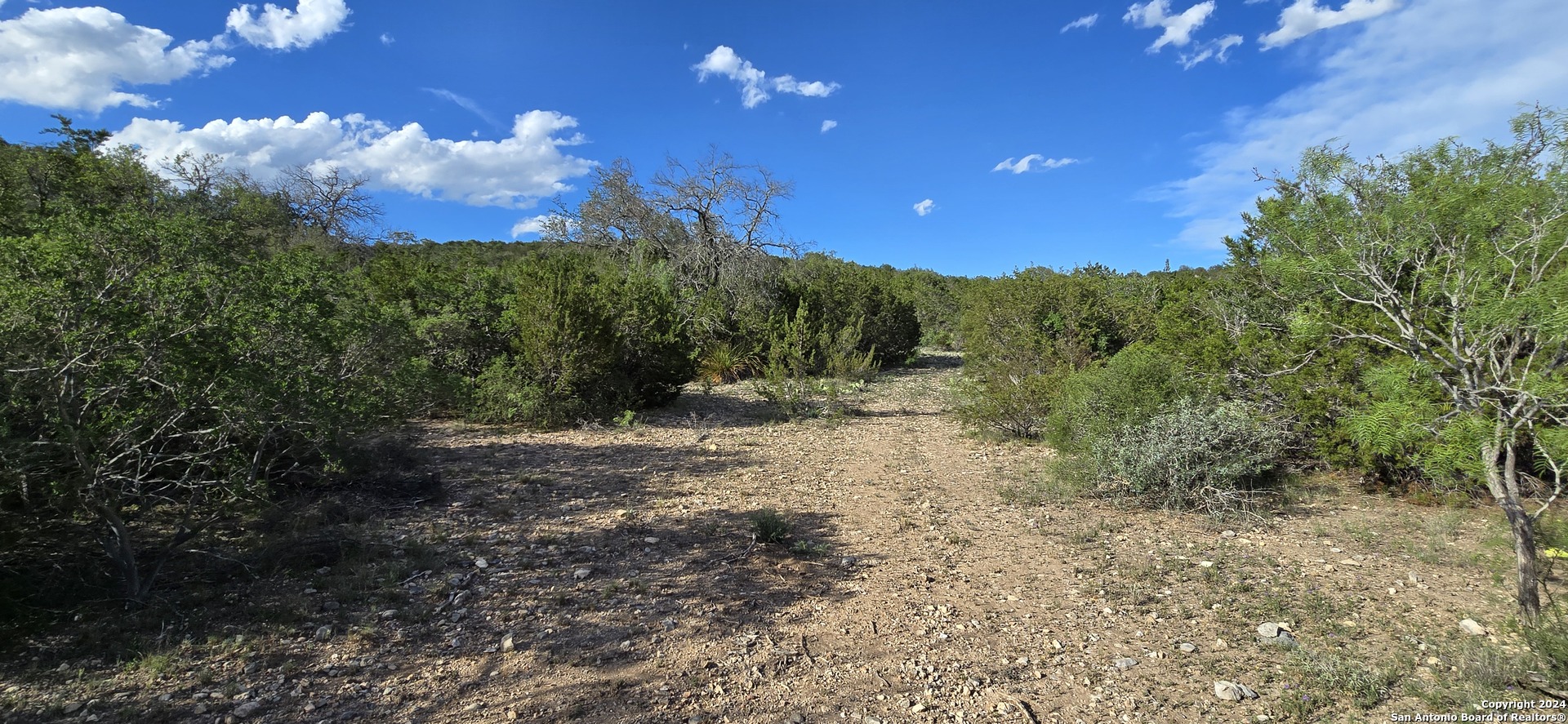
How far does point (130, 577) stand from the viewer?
11.1 ft

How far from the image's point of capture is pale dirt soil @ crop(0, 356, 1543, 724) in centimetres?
286

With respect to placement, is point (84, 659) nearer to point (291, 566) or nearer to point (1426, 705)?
point (291, 566)

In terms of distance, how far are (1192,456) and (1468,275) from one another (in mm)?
2600

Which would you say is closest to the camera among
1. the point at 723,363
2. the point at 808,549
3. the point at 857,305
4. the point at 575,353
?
the point at 808,549

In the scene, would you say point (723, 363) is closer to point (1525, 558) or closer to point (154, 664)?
point (154, 664)

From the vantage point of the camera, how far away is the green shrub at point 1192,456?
223 inches

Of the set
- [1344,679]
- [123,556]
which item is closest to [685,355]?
[123,556]

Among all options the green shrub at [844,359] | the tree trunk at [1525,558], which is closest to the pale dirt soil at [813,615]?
the tree trunk at [1525,558]

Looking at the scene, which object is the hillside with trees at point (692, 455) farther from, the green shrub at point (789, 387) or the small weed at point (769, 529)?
the green shrub at point (789, 387)

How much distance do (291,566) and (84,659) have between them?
112 centimetres

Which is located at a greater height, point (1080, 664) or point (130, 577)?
point (130, 577)

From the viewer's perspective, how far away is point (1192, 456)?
5.75 metres

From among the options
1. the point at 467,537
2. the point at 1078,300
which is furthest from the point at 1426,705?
the point at 1078,300

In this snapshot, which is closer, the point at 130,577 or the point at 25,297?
the point at 25,297
